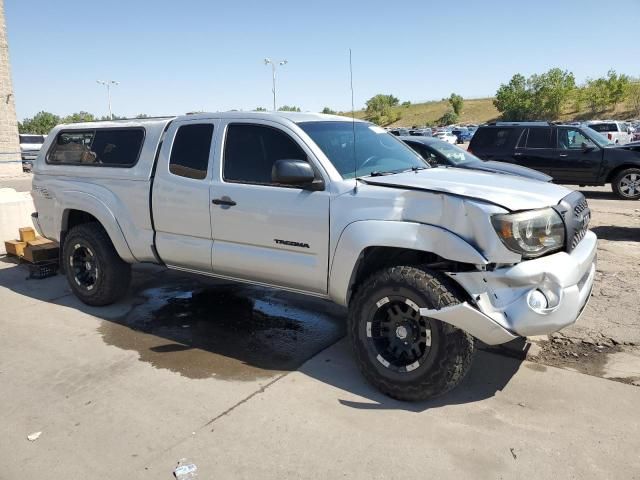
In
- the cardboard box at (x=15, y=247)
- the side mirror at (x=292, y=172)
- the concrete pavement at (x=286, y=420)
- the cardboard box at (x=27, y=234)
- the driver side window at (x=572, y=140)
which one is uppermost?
the driver side window at (x=572, y=140)

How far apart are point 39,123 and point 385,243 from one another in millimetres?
84061

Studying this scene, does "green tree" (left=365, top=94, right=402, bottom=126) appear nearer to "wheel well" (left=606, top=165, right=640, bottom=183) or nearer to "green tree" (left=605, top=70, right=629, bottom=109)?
"green tree" (left=605, top=70, right=629, bottom=109)

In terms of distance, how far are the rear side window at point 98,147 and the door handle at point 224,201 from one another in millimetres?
1185

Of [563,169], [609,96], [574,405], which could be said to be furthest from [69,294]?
[609,96]

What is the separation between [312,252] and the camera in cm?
393

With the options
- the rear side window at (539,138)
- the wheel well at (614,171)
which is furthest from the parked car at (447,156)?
the wheel well at (614,171)

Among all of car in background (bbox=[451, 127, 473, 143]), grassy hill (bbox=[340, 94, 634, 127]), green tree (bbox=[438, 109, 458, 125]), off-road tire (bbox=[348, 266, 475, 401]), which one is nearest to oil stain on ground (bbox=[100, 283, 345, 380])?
off-road tire (bbox=[348, 266, 475, 401])

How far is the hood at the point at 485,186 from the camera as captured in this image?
3324 millimetres

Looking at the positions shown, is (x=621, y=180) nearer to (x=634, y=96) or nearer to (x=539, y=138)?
(x=539, y=138)

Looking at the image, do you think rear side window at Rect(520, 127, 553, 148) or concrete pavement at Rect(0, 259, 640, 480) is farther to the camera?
rear side window at Rect(520, 127, 553, 148)

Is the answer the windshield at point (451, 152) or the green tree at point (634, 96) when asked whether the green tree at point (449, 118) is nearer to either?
the green tree at point (634, 96)

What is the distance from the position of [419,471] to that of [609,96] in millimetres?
89712

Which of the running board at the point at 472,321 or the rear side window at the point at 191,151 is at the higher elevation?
the rear side window at the point at 191,151

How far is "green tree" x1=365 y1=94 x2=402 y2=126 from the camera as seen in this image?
100 m
